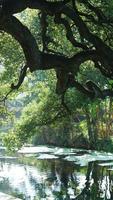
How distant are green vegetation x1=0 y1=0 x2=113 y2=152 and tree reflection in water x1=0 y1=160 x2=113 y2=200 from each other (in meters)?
2.60

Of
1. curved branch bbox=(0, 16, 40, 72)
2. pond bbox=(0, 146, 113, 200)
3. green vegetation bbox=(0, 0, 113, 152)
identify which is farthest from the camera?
pond bbox=(0, 146, 113, 200)

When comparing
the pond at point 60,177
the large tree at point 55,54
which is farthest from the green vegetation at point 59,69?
the pond at point 60,177

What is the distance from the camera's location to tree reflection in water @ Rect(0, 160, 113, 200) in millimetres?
19891

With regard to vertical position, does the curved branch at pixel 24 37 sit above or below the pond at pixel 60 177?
above

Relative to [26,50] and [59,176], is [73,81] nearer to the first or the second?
[26,50]

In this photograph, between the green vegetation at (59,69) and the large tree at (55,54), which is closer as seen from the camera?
the large tree at (55,54)

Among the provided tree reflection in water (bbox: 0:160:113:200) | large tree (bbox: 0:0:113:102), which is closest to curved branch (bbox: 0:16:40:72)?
large tree (bbox: 0:0:113:102)

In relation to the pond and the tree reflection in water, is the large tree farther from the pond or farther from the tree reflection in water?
the pond

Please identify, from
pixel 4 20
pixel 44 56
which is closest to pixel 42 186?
pixel 44 56

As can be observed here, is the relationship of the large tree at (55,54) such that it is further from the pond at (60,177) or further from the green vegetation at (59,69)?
the pond at (60,177)

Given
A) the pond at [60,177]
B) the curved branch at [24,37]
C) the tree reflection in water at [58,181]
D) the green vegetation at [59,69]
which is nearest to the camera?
the curved branch at [24,37]

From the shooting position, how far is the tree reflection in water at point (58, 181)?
19891 mm

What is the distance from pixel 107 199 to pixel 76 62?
8661mm

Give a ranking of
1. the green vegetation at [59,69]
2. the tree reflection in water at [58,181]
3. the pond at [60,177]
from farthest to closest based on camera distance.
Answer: the pond at [60,177]
the tree reflection in water at [58,181]
the green vegetation at [59,69]
